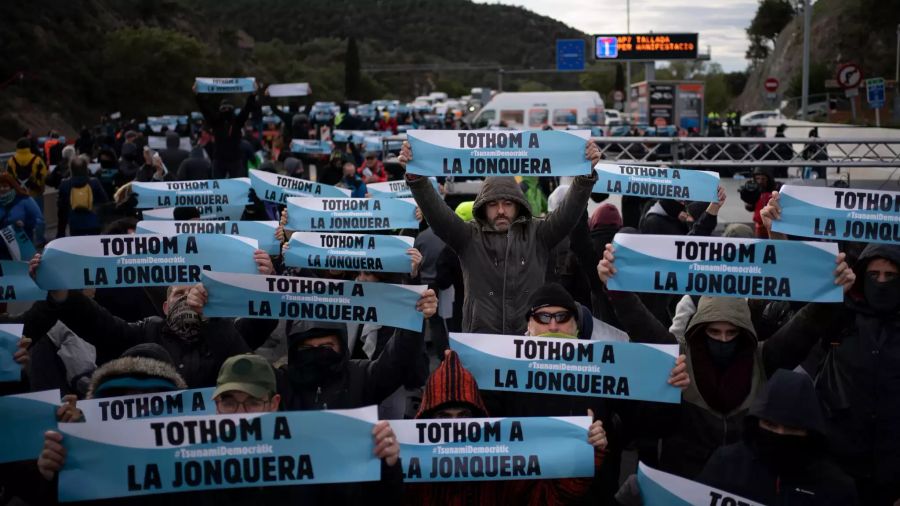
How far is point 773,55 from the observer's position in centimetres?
7844

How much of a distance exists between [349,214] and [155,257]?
255cm

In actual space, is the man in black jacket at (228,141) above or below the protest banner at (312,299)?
above

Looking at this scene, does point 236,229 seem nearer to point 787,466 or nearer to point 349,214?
point 349,214

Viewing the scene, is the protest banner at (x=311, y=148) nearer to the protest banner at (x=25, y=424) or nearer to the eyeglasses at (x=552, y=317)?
the eyeglasses at (x=552, y=317)

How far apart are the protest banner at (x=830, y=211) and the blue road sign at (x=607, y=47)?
3789 cm

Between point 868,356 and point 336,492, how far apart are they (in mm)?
2458

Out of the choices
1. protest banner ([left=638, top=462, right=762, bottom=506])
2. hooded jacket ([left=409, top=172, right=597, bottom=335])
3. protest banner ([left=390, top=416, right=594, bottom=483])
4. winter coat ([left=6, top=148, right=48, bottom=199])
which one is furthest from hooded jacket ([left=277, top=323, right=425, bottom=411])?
winter coat ([left=6, top=148, right=48, bottom=199])

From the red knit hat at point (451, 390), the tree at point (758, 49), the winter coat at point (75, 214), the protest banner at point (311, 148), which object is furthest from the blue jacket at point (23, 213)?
the tree at point (758, 49)

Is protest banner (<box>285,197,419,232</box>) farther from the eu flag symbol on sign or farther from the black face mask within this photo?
the eu flag symbol on sign

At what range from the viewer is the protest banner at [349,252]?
618 cm

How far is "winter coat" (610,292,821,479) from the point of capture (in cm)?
449

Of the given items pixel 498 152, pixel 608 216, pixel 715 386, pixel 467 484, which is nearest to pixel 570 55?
pixel 608 216

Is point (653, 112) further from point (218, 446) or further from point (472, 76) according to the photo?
point (472, 76)

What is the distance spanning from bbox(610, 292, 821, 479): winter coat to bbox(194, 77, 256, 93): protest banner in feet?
34.5
